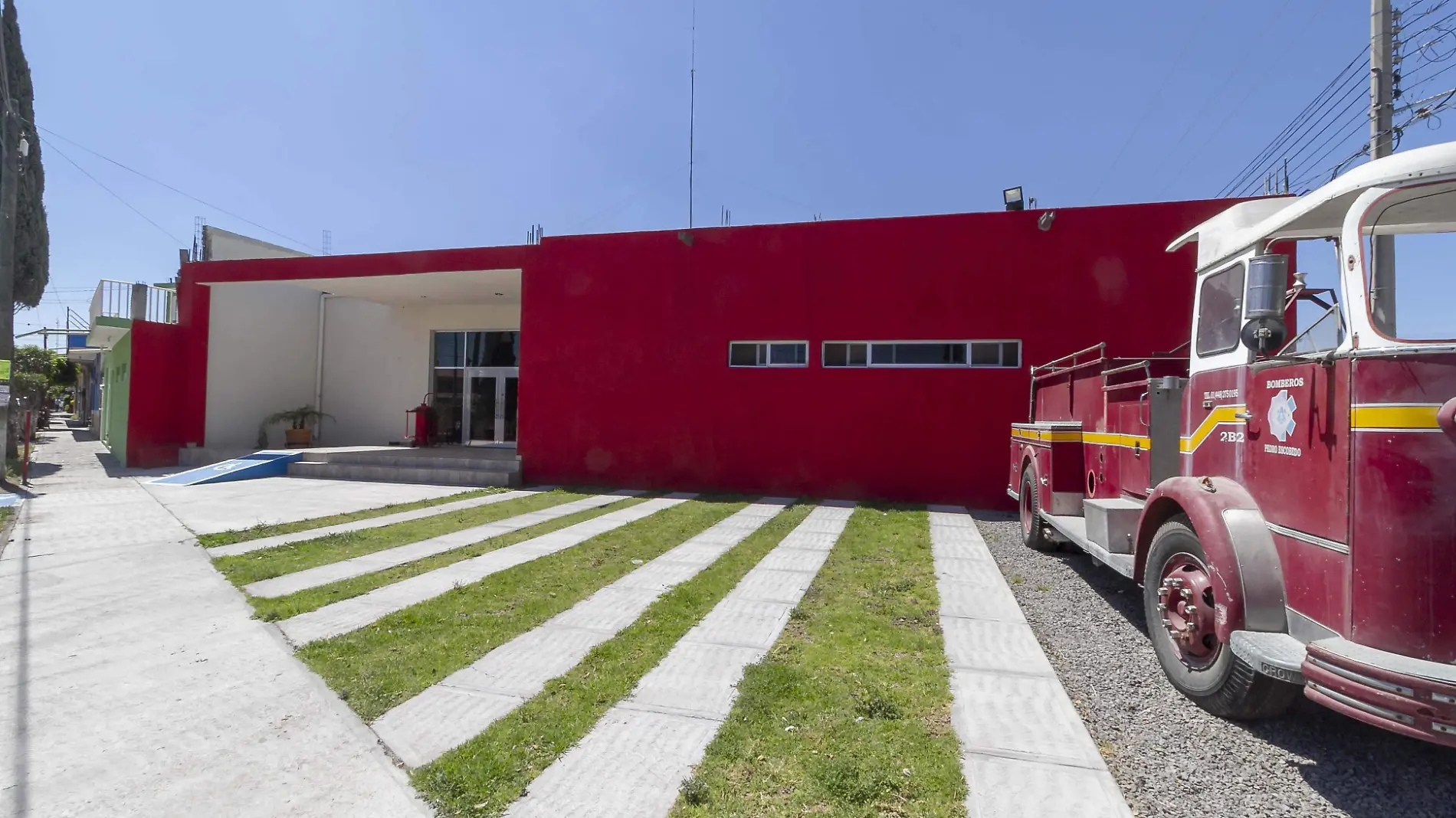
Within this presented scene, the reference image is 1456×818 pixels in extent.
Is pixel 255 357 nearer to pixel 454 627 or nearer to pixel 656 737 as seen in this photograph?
pixel 454 627

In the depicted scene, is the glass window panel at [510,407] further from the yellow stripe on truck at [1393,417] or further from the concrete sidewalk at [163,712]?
the yellow stripe on truck at [1393,417]

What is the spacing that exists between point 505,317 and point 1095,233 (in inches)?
547

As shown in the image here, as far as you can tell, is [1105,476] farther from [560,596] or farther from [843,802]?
[560,596]

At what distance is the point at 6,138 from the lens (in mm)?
13008

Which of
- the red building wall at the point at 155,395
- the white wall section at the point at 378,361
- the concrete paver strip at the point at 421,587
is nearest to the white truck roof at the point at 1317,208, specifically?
the concrete paver strip at the point at 421,587

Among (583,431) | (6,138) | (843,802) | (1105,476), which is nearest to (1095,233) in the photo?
(1105,476)

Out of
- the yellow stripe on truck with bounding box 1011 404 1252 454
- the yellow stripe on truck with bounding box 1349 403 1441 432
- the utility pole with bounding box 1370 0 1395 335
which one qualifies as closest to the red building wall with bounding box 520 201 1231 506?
the utility pole with bounding box 1370 0 1395 335

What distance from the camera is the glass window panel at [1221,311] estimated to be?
3787 mm

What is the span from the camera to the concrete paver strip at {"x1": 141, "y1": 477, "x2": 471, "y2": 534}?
922cm

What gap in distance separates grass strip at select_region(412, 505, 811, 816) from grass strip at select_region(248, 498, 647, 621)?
2533 millimetres

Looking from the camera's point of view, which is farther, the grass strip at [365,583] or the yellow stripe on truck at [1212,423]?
the grass strip at [365,583]

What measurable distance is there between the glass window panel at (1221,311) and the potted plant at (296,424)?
64.3 feet

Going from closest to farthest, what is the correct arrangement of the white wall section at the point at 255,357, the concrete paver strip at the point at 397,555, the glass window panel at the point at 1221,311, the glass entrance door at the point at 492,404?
the glass window panel at the point at 1221,311, the concrete paver strip at the point at 397,555, the white wall section at the point at 255,357, the glass entrance door at the point at 492,404

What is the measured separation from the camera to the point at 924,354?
37.6 feet
